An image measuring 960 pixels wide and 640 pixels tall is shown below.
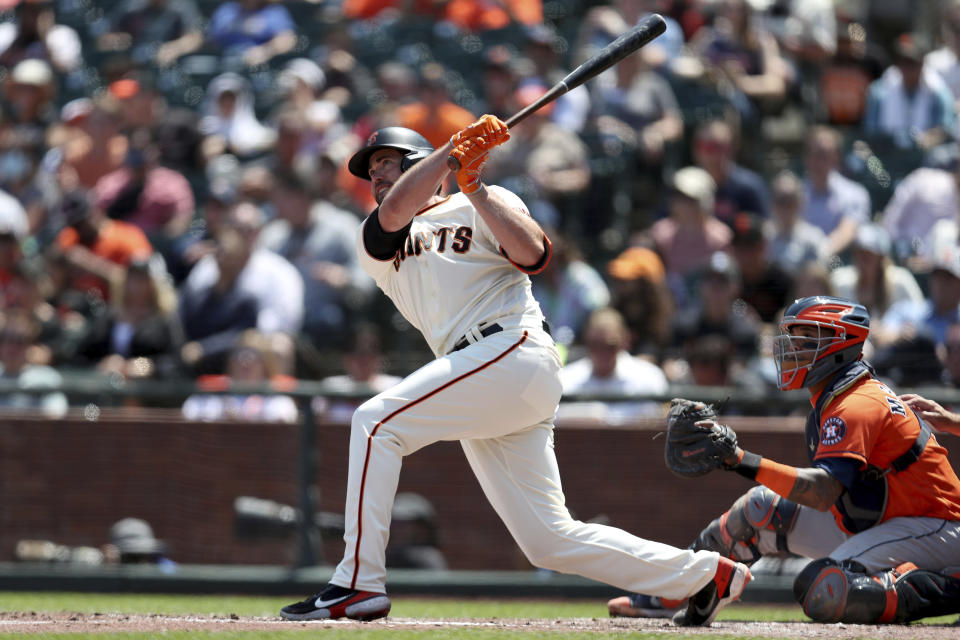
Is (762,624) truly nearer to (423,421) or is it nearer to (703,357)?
(423,421)

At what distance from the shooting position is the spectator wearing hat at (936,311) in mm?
8359

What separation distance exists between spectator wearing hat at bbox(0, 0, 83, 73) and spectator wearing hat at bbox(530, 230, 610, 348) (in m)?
6.23

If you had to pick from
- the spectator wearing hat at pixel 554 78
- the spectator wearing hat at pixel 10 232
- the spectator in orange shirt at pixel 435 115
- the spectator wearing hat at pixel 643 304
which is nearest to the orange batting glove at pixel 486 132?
the spectator wearing hat at pixel 643 304

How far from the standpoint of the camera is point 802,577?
510 cm

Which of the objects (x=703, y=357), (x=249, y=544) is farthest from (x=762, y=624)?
(x=249, y=544)

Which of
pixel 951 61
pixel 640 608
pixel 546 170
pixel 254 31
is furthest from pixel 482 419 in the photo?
pixel 254 31

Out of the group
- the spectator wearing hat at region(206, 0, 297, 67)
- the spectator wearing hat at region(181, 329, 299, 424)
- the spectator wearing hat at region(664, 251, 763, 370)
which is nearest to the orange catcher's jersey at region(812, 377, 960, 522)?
the spectator wearing hat at region(664, 251, 763, 370)

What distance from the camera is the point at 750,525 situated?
523 cm

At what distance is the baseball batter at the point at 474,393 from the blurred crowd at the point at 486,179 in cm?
308

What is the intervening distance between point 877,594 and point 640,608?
901mm

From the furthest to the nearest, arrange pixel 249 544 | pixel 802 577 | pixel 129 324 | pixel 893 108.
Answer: pixel 893 108 < pixel 129 324 < pixel 249 544 < pixel 802 577

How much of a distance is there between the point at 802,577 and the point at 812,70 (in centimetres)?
704

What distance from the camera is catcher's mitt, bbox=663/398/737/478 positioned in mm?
4645

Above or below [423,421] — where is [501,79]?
above
